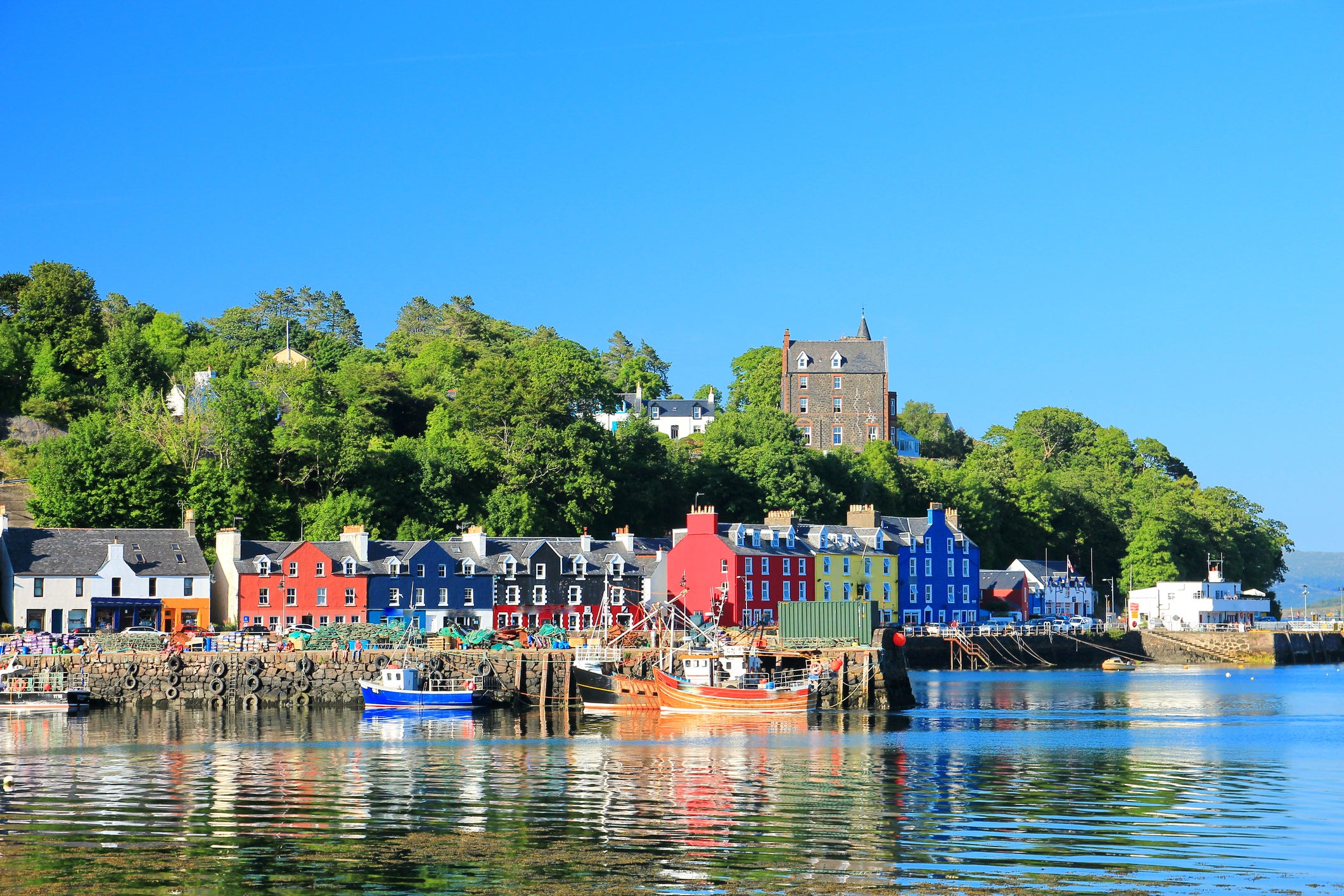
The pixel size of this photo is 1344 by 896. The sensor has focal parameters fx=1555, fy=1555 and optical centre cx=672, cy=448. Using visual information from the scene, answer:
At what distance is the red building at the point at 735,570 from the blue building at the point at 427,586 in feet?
41.2

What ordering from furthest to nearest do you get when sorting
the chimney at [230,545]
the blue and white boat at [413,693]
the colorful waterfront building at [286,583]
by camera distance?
the chimney at [230,545] → the colorful waterfront building at [286,583] → the blue and white boat at [413,693]

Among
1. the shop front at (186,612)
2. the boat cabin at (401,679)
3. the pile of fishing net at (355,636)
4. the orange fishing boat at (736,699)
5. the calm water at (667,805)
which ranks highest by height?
the shop front at (186,612)

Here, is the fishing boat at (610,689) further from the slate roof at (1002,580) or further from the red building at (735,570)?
the slate roof at (1002,580)

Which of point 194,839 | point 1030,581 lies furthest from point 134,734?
point 1030,581

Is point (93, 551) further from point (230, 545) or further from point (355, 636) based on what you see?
point (355, 636)

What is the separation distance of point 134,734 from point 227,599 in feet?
114

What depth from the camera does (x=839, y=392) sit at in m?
156

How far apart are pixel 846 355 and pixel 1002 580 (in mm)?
39390

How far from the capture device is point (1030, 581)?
414 ft

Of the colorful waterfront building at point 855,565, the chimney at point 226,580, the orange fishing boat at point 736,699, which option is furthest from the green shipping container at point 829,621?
the chimney at point 226,580

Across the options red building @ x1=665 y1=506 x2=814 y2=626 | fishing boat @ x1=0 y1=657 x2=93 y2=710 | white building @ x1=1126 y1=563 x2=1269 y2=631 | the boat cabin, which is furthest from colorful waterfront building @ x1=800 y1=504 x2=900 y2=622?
fishing boat @ x1=0 y1=657 x2=93 y2=710

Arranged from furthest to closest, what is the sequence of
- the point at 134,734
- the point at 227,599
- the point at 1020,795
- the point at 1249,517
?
1. the point at 1249,517
2. the point at 227,599
3. the point at 134,734
4. the point at 1020,795

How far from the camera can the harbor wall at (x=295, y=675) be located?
216 feet

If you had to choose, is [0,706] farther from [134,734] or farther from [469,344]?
[469,344]
